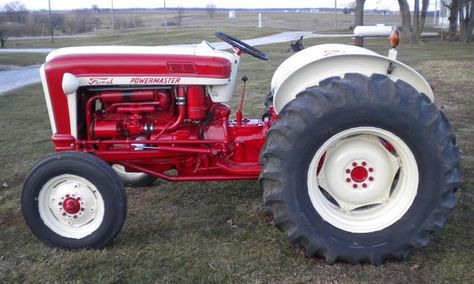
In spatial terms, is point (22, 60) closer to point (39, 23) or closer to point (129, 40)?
point (129, 40)

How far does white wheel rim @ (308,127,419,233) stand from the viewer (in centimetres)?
338

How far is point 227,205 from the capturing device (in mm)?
4477

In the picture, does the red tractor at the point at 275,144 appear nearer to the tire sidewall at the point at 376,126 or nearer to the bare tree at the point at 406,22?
the tire sidewall at the point at 376,126

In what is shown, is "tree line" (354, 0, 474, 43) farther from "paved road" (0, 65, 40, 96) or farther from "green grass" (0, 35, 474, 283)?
"green grass" (0, 35, 474, 283)

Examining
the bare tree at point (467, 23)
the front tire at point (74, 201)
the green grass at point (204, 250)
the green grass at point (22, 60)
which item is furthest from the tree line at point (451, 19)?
the front tire at point (74, 201)

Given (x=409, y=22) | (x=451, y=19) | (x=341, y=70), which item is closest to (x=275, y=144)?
(x=341, y=70)

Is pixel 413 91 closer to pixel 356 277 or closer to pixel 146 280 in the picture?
pixel 356 277

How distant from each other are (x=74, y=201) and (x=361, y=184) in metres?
1.95

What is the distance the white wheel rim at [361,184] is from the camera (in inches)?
133

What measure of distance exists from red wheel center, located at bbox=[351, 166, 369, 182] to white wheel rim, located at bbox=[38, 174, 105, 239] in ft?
5.59

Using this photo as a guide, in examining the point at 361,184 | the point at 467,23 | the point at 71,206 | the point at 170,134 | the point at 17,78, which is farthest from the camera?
the point at 467,23

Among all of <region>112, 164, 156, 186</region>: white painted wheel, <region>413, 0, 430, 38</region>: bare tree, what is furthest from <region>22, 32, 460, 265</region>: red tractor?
<region>413, 0, 430, 38</region>: bare tree

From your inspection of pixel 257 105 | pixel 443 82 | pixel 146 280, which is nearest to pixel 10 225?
pixel 146 280

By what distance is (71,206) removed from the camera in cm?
359
